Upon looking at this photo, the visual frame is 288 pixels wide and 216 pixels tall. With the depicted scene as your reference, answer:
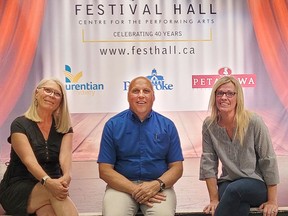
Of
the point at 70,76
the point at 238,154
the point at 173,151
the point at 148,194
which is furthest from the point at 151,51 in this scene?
the point at 148,194

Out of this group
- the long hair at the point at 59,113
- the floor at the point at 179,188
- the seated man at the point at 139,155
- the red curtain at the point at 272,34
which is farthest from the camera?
the red curtain at the point at 272,34

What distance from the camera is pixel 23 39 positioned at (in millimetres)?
4023

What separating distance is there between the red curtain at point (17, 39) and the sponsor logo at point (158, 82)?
0.97m

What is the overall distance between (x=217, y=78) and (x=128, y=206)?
6.55 feet

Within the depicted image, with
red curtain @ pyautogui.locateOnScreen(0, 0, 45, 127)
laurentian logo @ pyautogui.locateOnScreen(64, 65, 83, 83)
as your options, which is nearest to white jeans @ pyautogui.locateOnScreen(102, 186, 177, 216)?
laurentian logo @ pyautogui.locateOnScreen(64, 65, 83, 83)

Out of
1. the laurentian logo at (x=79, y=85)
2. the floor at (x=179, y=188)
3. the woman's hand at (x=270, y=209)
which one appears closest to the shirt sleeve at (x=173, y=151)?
the woman's hand at (x=270, y=209)

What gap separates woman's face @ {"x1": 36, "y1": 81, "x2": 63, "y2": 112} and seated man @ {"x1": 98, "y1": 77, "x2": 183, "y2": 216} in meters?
0.37

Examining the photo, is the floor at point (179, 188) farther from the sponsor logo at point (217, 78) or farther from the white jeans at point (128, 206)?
the white jeans at point (128, 206)

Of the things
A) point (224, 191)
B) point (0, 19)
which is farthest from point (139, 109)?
point (0, 19)

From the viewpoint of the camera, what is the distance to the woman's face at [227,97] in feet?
8.57

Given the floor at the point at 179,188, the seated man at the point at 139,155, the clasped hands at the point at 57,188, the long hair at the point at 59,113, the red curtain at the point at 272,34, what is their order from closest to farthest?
the clasped hands at the point at 57,188
the seated man at the point at 139,155
the long hair at the point at 59,113
the floor at the point at 179,188
the red curtain at the point at 272,34

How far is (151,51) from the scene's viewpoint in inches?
162

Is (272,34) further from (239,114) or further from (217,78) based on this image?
(239,114)

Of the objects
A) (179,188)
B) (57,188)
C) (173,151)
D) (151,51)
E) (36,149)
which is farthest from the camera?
(151,51)
